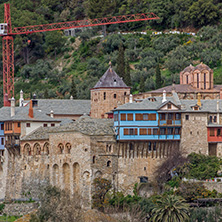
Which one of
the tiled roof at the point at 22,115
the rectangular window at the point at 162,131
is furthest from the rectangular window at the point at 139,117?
the tiled roof at the point at 22,115

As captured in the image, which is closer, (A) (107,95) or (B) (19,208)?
(B) (19,208)

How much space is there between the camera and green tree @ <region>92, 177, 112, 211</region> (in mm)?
99312

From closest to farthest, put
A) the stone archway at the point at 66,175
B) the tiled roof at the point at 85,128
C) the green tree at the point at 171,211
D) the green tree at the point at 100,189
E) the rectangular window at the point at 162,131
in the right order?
the green tree at the point at 171,211 < the green tree at the point at 100,189 < the tiled roof at the point at 85,128 < the rectangular window at the point at 162,131 < the stone archway at the point at 66,175

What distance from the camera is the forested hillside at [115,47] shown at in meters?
156

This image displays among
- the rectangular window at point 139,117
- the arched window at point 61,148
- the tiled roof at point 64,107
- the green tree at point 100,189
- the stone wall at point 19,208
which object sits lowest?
the stone wall at point 19,208

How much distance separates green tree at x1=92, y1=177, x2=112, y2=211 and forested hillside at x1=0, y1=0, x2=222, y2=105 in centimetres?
4382

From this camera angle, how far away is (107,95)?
4675 inches

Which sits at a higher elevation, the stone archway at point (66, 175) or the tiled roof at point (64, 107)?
the tiled roof at point (64, 107)

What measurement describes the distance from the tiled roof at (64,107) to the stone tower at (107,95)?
2.43m

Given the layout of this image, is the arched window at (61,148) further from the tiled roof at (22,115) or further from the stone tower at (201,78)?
the stone tower at (201,78)

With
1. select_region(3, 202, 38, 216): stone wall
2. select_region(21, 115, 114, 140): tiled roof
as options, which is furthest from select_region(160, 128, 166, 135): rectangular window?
select_region(3, 202, 38, 216): stone wall

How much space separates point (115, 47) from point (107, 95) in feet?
178

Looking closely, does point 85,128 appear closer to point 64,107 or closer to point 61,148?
point 61,148

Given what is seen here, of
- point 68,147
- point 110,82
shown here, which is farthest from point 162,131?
point 110,82
